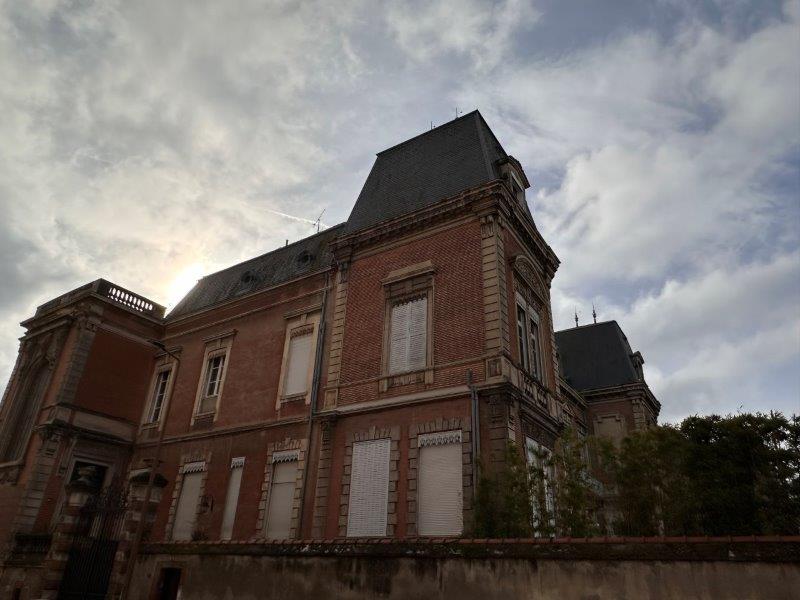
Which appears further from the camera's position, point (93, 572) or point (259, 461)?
point (259, 461)

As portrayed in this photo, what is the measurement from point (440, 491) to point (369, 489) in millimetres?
2055

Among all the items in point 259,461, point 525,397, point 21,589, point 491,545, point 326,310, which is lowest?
point 21,589

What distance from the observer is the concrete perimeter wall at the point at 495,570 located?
17.6 feet

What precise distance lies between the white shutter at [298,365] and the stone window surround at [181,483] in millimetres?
3755

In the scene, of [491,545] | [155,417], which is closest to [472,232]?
[491,545]

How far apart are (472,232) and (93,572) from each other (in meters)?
12.5

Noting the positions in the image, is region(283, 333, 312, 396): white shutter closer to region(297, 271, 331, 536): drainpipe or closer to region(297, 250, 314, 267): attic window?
region(297, 271, 331, 536): drainpipe

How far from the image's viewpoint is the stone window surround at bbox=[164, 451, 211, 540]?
1755 centimetres

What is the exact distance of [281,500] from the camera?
1578 centimetres

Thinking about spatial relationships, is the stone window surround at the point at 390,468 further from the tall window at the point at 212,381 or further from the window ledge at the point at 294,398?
the tall window at the point at 212,381

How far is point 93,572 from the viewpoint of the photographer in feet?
40.4

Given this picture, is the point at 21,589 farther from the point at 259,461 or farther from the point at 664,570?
the point at 664,570

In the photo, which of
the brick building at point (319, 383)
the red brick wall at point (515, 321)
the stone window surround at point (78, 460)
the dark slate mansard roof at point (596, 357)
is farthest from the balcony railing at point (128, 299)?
the dark slate mansard roof at point (596, 357)

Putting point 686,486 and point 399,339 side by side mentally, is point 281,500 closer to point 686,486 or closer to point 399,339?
point 399,339
